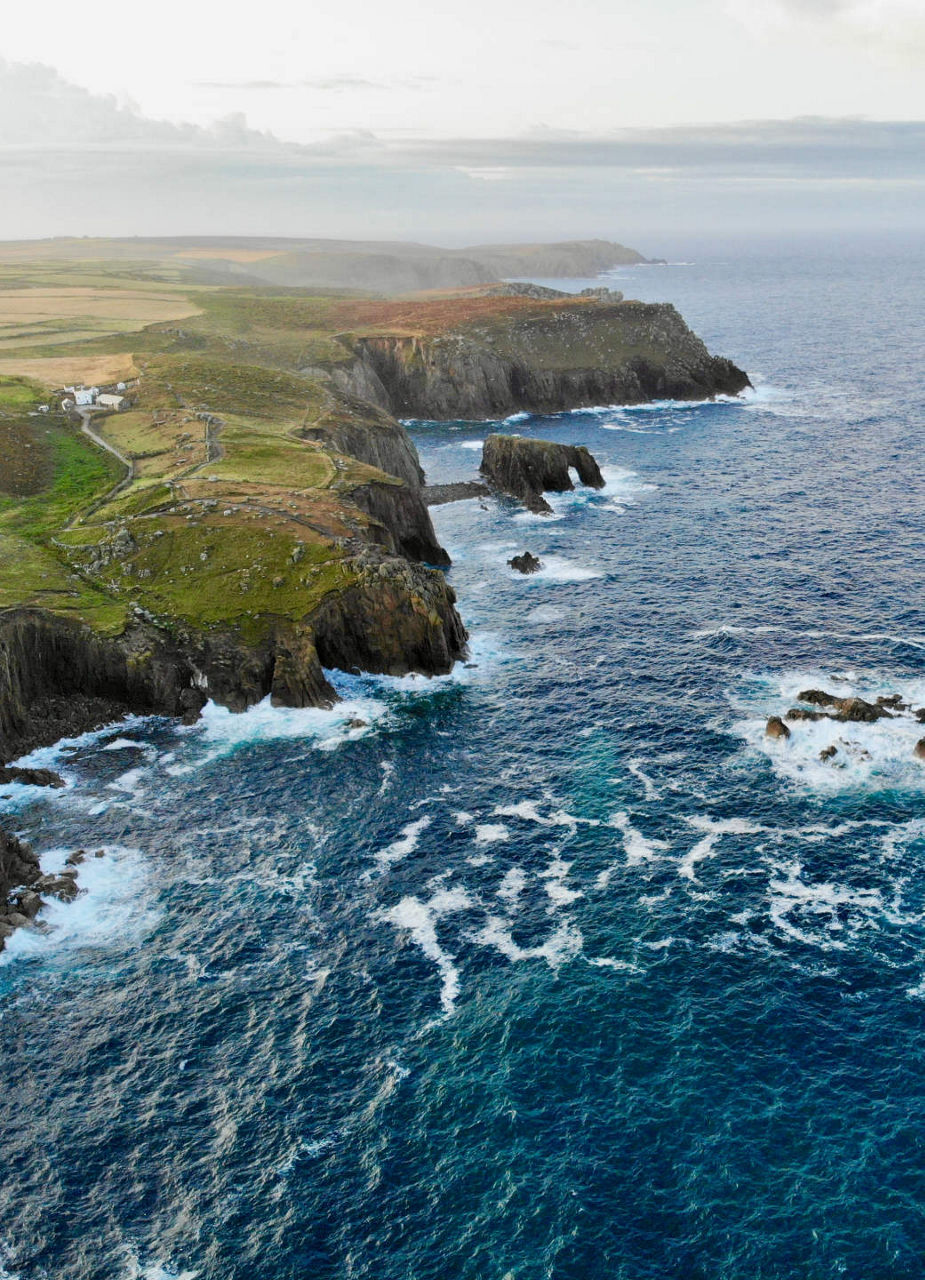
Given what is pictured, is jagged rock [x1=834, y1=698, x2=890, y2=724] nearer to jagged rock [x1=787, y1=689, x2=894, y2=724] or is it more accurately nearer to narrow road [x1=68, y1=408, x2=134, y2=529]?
jagged rock [x1=787, y1=689, x2=894, y2=724]

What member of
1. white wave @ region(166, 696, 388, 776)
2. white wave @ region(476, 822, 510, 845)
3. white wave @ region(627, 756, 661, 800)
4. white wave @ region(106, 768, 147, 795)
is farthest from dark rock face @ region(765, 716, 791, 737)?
white wave @ region(106, 768, 147, 795)

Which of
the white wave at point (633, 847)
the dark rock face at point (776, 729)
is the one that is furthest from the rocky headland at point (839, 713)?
the white wave at point (633, 847)

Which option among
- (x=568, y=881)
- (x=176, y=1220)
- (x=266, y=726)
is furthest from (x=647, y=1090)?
(x=266, y=726)

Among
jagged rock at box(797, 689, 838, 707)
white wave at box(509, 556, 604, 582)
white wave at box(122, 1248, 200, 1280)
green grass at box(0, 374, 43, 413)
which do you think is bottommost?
white wave at box(122, 1248, 200, 1280)

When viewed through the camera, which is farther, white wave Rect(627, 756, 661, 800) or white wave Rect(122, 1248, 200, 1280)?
white wave Rect(627, 756, 661, 800)

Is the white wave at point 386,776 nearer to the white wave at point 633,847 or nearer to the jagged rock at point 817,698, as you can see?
the white wave at point 633,847

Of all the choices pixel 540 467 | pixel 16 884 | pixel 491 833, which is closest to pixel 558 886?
pixel 491 833

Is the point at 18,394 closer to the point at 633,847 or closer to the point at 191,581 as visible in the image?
the point at 191,581
